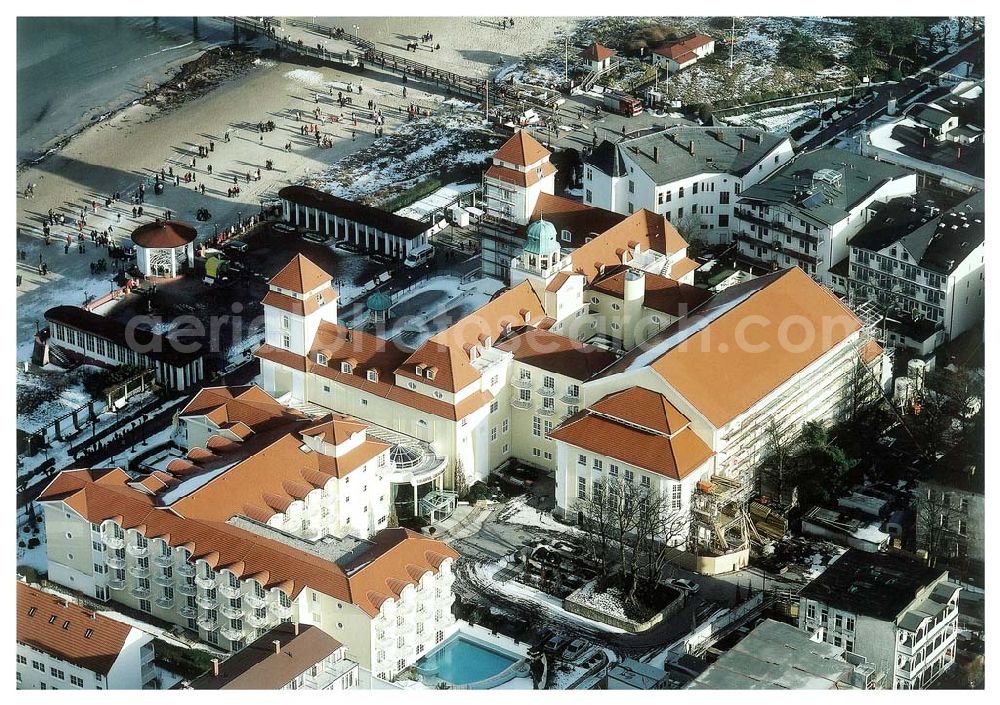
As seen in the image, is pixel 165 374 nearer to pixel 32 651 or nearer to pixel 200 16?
pixel 32 651

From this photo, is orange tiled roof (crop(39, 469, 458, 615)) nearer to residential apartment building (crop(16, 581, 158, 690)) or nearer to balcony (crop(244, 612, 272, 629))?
balcony (crop(244, 612, 272, 629))

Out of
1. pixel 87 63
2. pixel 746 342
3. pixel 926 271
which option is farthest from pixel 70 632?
pixel 87 63

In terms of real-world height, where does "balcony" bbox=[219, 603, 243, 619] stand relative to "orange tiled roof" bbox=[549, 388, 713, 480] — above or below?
below

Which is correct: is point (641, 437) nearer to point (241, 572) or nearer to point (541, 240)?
point (541, 240)

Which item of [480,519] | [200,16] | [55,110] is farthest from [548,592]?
[200,16]

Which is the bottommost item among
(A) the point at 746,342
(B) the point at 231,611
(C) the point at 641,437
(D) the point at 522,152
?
(B) the point at 231,611

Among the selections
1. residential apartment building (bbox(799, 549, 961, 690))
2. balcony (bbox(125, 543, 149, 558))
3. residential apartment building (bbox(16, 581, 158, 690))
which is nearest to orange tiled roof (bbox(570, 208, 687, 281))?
residential apartment building (bbox(799, 549, 961, 690))

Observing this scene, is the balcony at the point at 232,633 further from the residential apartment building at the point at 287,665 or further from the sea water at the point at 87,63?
the sea water at the point at 87,63
